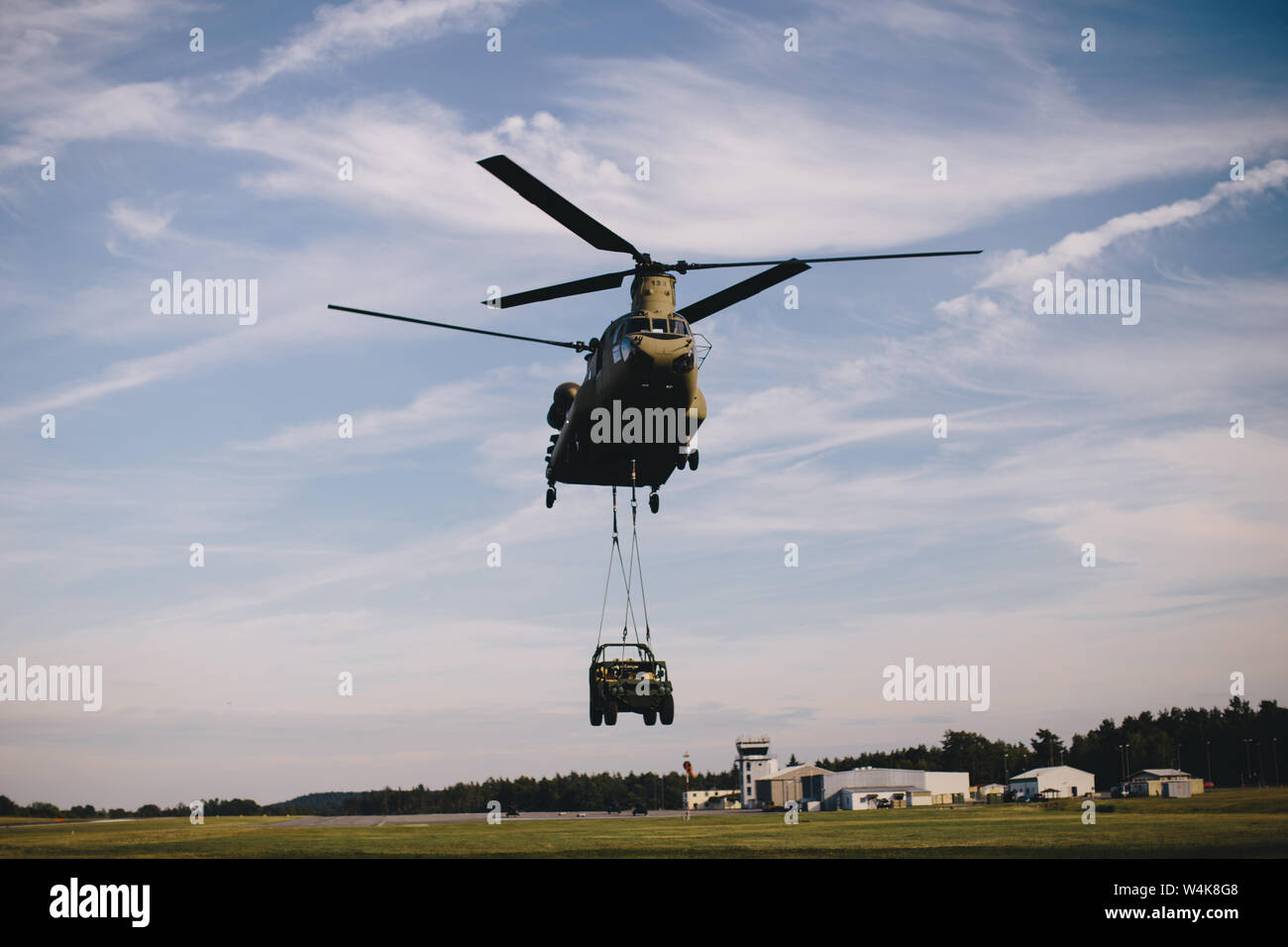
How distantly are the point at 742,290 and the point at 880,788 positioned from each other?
4948 inches

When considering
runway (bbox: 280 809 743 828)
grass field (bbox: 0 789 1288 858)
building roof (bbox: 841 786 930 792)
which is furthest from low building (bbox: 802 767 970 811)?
grass field (bbox: 0 789 1288 858)

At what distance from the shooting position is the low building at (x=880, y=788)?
142875 millimetres

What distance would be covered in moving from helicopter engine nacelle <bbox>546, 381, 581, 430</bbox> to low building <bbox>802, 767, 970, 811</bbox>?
Answer: 115m

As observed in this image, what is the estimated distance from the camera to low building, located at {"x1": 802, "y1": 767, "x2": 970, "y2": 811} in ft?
469

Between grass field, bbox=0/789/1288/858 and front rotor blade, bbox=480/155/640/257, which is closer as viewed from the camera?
front rotor blade, bbox=480/155/640/257

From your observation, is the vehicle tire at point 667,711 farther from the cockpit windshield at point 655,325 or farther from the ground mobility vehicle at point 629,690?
the cockpit windshield at point 655,325

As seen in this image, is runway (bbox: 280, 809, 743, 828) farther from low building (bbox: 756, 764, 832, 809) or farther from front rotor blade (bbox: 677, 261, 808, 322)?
front rotor blade (bbox: 677, 261, 808, 322)

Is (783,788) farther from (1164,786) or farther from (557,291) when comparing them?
(557,291)

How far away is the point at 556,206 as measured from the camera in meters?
29.7

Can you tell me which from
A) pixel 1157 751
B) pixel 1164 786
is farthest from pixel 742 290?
pixel 1157 751
